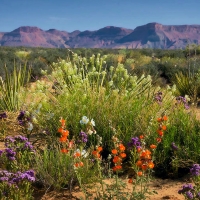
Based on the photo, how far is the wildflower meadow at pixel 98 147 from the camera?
279 cm

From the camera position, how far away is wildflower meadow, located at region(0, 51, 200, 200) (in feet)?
9.14

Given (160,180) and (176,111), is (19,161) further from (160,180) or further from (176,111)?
(176,111)

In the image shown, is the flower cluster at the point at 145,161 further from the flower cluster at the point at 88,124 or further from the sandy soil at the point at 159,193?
Answer: the sandy soil at the point at 159,193

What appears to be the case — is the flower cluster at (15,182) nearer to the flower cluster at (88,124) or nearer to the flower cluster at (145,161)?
the flower cluster at (88,124)

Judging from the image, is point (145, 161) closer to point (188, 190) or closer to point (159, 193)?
point (188, 190)

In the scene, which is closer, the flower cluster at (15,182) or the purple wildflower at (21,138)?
the flower cluster at (15,182)

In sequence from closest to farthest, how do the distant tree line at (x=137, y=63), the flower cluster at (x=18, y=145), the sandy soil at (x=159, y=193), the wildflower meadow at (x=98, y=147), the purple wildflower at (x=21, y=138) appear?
the wildflower meadow at (x=98, y=147), the sandy soil at (x=159, y=193), the flower cluster at (x=18, y=145), the purple wildflower at (x=21, y=138), the distant tree line at (x=137, y=63)

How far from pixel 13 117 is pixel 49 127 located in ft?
6.02

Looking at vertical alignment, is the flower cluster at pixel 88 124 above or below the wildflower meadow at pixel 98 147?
above

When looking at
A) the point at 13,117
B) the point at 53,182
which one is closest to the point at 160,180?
the point at 53,182

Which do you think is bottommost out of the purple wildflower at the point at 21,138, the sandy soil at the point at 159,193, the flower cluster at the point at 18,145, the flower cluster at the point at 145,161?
the sandy soil at the point at 159,193

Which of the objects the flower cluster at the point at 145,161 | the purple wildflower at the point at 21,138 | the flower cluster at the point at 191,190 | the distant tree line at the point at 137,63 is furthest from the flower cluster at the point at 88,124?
the distant tree line at the point at 137,63

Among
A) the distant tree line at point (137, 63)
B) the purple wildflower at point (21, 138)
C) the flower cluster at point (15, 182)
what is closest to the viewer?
the flower cluster at point (15, 182)

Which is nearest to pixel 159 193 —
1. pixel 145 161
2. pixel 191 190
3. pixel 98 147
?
pixel 191 190
